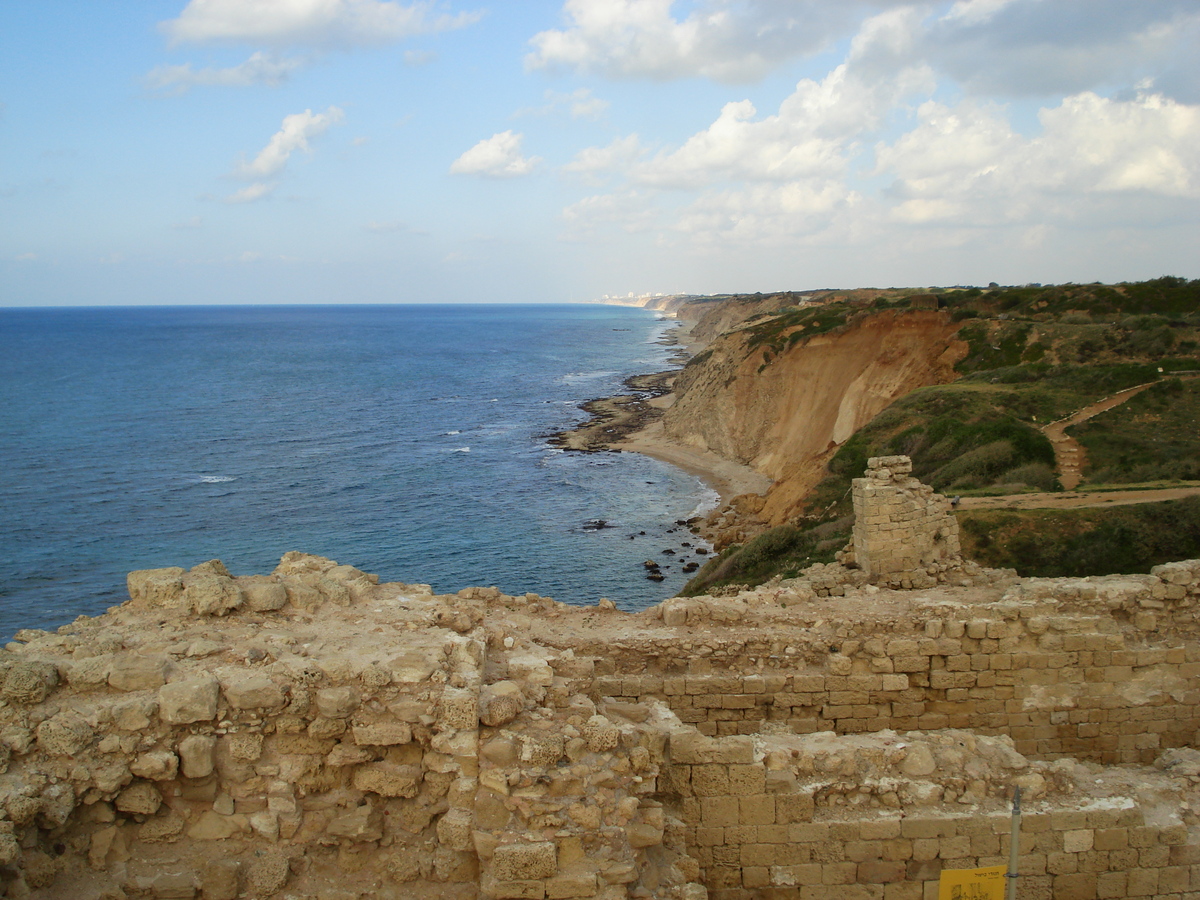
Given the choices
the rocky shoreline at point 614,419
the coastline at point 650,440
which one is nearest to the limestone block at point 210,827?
the coastline at point 650,440

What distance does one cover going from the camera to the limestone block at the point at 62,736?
5.26m

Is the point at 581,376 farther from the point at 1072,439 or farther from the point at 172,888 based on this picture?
the point at 172,888

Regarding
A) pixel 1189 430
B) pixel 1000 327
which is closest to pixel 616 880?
pixel 1189 430

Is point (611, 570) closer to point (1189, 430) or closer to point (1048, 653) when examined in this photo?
point (1189, 430)

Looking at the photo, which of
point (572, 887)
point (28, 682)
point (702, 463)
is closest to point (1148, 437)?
point (572, 887)

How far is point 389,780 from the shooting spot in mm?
5754

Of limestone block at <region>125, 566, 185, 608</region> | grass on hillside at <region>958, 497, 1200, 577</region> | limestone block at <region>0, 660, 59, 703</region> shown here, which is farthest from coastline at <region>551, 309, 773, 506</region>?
limestone block at <region>0, 660, 59, 703</region>

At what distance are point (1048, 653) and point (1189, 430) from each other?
17.0 m

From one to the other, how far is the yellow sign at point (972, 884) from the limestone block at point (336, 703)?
5026 mm

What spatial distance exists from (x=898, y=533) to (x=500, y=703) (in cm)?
814

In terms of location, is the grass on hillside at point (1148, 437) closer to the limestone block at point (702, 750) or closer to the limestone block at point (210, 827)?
the limestone block at point (702, 750)

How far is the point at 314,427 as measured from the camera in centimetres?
5834

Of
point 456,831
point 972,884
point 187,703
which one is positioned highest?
point 187,703

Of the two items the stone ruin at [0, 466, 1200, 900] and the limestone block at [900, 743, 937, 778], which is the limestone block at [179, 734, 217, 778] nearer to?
the stone ruin at [0, 466, 1200, 900]
